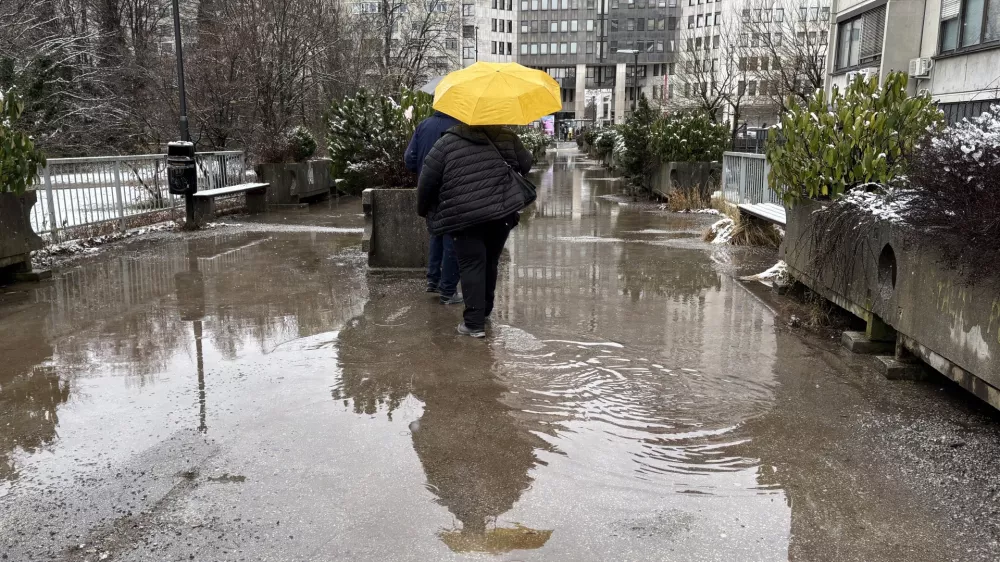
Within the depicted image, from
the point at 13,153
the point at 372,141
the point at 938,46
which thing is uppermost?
the point at 938,46

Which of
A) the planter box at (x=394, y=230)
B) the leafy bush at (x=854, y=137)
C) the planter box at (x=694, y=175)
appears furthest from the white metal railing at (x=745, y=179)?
the planter box at (x=394, y=230)

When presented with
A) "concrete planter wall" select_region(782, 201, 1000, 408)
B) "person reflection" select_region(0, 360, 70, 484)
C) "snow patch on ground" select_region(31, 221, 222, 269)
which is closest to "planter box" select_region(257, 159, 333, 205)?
"snow patch on ground" select_region(31, 221, 222, 269)

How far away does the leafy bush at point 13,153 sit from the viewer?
26.7 ft

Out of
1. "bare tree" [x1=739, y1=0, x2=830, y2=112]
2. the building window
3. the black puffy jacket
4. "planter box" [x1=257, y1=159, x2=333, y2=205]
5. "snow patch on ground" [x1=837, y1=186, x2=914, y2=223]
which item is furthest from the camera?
"bare tree" [x1=739, y1=0, x2=830, y2=112]

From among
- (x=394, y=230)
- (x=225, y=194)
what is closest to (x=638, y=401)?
(x=394, y=230)

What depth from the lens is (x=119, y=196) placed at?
1238cm

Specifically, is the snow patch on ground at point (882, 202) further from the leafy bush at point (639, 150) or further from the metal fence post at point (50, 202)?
the leafy bush at point (639, 150)

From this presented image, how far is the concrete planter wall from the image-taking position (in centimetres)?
410

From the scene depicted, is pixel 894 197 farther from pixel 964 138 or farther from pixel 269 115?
pixel 269 115

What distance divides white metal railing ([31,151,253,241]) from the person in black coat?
6716mm

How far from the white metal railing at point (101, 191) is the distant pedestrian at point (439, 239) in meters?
5.59

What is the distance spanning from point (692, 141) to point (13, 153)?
1380 cm

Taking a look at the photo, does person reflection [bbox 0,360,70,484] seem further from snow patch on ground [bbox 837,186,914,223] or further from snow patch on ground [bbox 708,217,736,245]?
snow patch on ground [bbox 708,217,736,245]

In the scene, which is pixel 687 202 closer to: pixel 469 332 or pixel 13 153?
pixel 469 332
